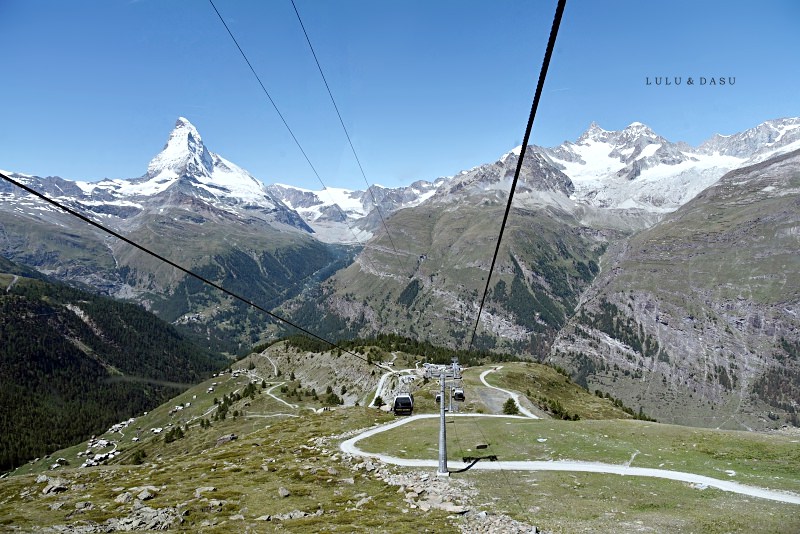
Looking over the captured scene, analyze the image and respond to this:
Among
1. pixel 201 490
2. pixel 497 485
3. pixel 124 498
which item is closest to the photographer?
pixel 497 485

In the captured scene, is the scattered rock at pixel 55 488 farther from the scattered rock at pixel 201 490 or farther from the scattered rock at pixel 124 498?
the scattered rock at pixel 201 490

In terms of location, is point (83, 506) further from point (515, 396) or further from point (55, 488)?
point (515, 396)

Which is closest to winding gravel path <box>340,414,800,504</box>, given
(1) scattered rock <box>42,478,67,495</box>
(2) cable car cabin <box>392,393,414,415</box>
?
(2) cable car cabin <box>392,393,414,415</box>

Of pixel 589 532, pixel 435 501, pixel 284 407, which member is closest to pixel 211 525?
pixel 435 501

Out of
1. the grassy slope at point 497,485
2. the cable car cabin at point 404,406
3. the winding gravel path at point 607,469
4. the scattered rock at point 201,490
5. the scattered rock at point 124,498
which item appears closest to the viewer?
the grassy slope at point 497,485

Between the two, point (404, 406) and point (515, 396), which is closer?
point (404, 406)

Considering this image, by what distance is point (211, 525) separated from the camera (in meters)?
35.6

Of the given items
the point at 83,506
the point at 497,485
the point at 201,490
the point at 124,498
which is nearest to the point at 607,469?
the point at 497,485

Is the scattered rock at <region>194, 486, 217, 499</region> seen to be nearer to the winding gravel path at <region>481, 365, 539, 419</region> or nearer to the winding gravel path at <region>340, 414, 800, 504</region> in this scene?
the winding gravel path at <region>340, 414, 800, 504</region>

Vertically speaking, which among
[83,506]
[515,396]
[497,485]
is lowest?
[515,396]

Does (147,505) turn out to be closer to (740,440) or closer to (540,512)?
(540,512)

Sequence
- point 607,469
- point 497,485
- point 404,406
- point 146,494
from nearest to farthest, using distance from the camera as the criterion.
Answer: point 497,485
point 607,469
point 146,494
point 404,406

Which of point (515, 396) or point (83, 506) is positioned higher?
point (83, 506)

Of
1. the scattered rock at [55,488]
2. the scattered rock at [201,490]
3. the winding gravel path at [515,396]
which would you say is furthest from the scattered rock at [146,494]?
the winding gravel path at [515,396]
